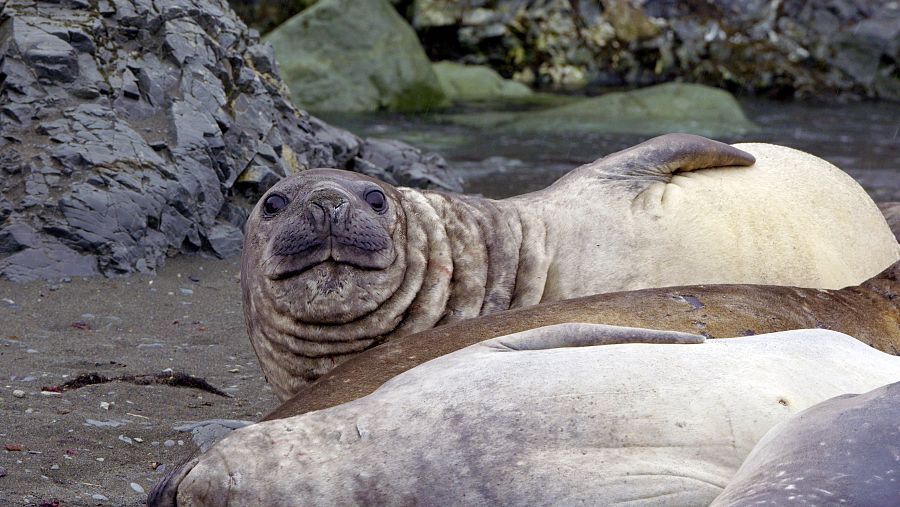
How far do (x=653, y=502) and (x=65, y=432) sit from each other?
2.27 m

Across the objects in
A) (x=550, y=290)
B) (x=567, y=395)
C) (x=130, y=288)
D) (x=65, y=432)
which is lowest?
(x=130, y=288)

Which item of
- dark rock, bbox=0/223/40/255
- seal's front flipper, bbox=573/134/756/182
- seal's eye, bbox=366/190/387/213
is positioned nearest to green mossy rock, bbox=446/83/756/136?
dark rock, bbox=0/223/40/255

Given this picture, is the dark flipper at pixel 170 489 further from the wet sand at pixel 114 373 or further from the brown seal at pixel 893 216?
the brown seal at pixel 893 216

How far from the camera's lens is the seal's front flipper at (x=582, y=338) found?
3168 millimetres

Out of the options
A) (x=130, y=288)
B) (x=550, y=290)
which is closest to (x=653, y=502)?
(x=550, y=290)

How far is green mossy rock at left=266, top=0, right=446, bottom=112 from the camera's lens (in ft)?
48.6

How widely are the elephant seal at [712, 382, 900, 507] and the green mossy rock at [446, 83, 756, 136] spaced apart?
37.2ft

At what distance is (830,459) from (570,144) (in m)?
10.9

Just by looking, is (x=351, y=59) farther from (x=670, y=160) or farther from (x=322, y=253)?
(x=322, y=253)

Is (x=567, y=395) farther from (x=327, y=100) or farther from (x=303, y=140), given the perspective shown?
(x=327, y=100)

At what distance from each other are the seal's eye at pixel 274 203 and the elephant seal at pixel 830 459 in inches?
83.8

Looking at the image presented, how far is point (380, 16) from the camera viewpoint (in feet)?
50.5

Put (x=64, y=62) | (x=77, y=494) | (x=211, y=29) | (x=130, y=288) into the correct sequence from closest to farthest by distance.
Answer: (x=77, y=494) < (x=130, y=288) < (x=64, y=62) < (x=211, y=29)

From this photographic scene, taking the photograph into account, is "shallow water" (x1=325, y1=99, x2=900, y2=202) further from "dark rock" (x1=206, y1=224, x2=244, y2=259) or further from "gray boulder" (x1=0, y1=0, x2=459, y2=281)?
"dark rock" (x1=206, y1=224, x2=244, y2=259)
